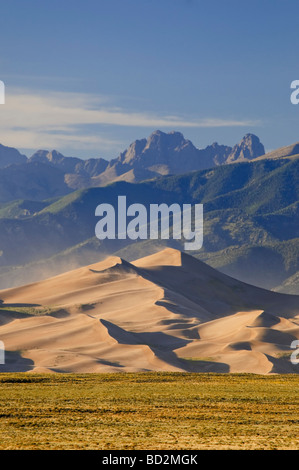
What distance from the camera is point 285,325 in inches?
5300

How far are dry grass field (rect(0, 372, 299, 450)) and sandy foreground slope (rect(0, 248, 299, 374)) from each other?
30.0 meters

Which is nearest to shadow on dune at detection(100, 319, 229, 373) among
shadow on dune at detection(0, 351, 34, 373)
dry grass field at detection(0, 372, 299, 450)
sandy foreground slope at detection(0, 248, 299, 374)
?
sandy foreground slope at detection(0, 248, 299, 374)

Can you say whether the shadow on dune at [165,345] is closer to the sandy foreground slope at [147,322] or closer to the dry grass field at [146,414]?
the sandy foreground slope at [147,322]

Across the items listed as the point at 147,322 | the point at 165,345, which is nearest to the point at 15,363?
the point at 165,345

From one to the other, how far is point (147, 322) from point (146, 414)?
9128 centimetres

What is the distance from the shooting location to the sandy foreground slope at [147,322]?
103875mm

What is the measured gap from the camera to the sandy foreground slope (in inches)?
4090

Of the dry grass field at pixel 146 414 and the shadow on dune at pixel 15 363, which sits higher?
the dry grass field at pixel 146 414

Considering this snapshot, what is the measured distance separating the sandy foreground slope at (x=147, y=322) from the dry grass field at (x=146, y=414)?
30.0m

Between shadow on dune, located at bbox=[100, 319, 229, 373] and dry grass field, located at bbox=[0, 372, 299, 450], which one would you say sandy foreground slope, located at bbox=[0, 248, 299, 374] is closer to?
shadow on dune, located at bbox=[100, 319, 229, 373]

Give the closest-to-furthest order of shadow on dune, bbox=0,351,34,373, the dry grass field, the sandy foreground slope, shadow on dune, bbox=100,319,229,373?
the dry grass field → shadow on dune, bbox=0,351,34,373 → shadow on dune, bbox=100,319,229,373 → the sandy foreground slope

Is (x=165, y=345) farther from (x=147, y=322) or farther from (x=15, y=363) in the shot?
(x=15, y=363)

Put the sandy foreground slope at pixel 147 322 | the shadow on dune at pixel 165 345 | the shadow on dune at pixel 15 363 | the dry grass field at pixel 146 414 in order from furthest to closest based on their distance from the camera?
the sandy foreground slope at pixel 147 322, the shadow on dune at pixel 165 345, the shadow on dune at pixel 15 363, the dry grass field at pixel 146 414

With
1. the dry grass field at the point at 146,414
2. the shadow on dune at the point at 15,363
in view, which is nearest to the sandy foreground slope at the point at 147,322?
the shadow on dune at the point at 15,363
